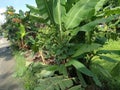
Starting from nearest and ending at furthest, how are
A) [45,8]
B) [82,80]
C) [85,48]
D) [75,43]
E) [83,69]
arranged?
[83,69], [85,48], [82,80], [45,8], [75,43]

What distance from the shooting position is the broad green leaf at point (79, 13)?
5.25 meters

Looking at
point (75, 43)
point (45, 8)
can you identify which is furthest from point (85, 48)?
point (45, 8)

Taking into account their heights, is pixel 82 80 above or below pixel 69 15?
below

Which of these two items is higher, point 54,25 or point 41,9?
point 41,9

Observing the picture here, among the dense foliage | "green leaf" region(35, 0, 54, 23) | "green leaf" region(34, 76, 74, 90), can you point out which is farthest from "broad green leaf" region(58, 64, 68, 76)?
"green leaf" region(35, 0, 54, 23)

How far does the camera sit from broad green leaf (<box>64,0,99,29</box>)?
17.2 ft

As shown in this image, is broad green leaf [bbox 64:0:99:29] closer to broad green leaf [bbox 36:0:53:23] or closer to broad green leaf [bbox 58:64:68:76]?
broad green leaf [bbox 36:0:53:23]

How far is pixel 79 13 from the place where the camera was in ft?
17.6

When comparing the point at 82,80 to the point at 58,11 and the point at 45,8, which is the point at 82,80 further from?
the point at 45,8

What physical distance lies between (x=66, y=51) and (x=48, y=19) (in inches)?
33.0

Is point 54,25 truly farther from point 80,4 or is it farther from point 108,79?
point 108,79

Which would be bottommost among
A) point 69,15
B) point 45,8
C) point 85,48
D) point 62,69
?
point 62,69

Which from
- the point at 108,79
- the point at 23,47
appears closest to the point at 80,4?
the point at 108,79

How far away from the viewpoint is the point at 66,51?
215 inches
